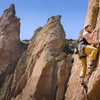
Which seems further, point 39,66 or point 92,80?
point 39,66

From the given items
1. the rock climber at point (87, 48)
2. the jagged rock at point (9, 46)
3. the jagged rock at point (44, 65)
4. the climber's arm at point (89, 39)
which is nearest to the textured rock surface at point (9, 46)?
the jagged rock at point (9, 46)

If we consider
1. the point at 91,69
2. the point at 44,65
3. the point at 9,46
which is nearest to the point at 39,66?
the point at 44,65

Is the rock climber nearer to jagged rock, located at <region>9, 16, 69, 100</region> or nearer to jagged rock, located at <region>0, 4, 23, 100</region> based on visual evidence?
jagged rock, located at <region>9, 16, 69, 100</region>

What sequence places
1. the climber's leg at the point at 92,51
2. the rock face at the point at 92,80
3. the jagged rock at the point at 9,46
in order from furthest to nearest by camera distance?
the jagged rock at the point at 9,46 < the rock face at the point at 92,80 < the climber's leg at the point at 92,51

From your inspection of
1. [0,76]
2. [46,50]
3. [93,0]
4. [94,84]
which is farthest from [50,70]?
[94,84]

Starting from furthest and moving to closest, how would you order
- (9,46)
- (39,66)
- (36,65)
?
(9,46), (36,65), (39,66)

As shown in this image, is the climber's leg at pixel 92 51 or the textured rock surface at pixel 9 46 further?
the textured rock surface at pixel 9 46

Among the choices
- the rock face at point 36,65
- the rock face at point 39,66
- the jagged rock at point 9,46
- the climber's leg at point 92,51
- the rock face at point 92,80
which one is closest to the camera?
the climber's leg at point 92,51

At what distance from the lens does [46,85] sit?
3044cm

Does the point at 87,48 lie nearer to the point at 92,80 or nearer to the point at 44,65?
the point at 92,80

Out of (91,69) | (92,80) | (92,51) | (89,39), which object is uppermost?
(89,39)

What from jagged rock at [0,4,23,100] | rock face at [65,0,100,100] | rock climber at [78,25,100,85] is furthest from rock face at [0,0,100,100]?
rock climber at [78,25,100,85]

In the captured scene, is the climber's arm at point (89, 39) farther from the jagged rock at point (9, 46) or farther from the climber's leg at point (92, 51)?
the jagged rock at point (9, 46)

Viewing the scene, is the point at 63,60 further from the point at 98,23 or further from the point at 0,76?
the point at 98,23
